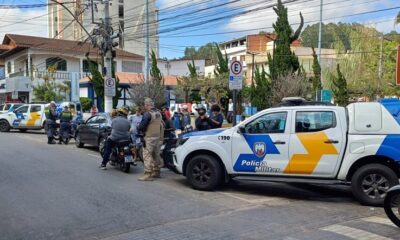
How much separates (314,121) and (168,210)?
332 cm

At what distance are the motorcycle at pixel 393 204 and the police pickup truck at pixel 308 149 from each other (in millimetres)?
1281

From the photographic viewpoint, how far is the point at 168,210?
7.67 meters

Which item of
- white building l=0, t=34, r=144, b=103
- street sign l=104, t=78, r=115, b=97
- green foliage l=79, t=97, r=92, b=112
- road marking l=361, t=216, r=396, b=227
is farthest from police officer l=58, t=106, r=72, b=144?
white building l=0, t=34, r=144, b=103

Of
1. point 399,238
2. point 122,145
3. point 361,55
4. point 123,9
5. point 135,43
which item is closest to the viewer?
point 399,238

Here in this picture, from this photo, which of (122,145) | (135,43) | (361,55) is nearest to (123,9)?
(135,43)

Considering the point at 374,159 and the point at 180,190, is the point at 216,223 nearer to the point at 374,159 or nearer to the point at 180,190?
the point at 180,190

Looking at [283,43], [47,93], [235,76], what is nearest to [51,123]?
[235,76]

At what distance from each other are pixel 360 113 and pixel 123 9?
8129cm

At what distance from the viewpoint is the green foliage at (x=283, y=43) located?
2977 centimetres

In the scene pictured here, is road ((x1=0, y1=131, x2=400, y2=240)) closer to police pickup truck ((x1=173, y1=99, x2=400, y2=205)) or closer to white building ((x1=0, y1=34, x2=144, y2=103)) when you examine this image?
police pickup truck ((x1=173, y1=99, x2=400, y2=205))

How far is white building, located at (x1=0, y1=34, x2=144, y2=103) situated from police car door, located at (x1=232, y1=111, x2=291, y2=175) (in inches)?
1368

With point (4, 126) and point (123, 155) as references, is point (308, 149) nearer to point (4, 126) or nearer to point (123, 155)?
point (123, 155)

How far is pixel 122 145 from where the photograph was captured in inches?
476

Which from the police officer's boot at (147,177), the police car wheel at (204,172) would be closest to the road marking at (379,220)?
the police car wheel at (204,172)
